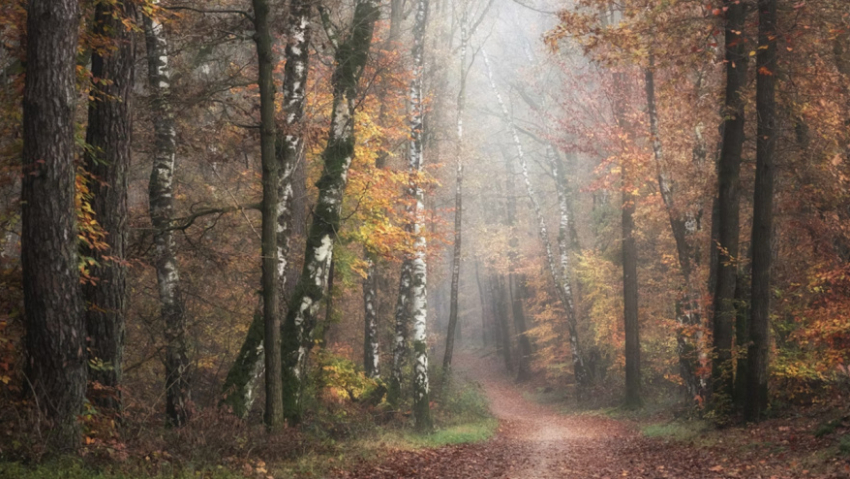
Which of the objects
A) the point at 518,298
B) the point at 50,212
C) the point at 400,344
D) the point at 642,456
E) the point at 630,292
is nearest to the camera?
the point at 50,212

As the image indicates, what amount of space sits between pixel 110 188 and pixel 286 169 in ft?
10.7

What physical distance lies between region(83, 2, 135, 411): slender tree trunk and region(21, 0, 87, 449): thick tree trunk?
121 cm

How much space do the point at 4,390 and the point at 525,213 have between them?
35766mm

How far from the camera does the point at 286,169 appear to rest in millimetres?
11336

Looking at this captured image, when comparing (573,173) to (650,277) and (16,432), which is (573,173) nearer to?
(650,277)

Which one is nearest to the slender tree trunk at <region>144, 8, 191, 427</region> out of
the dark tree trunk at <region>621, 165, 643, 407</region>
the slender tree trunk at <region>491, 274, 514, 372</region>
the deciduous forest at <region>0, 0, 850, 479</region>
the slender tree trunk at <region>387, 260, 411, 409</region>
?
the deciduous forest at <region>0, 0, 850, 479</region>

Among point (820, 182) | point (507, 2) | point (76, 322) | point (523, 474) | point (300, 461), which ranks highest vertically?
point (507, 2)

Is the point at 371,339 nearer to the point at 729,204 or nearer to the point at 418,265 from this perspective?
the point at 418,265

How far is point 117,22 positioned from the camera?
8562 mm

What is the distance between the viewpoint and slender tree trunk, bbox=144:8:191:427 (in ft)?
35.4

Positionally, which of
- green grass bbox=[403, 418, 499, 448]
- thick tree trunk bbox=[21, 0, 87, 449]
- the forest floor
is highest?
thick tree trunk bbox=[21, 0, 87, 449]

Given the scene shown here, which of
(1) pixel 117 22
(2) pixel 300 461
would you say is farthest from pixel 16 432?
(1) pixel 117 22

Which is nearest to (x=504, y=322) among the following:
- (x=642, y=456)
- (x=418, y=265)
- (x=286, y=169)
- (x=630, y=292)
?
(x=630, y=292)

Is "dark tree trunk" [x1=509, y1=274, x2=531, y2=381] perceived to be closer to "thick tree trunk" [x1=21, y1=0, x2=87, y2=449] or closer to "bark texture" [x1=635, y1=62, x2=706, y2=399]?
"bark texture" [x1=635, y1=62, x2=706, y2=399]
